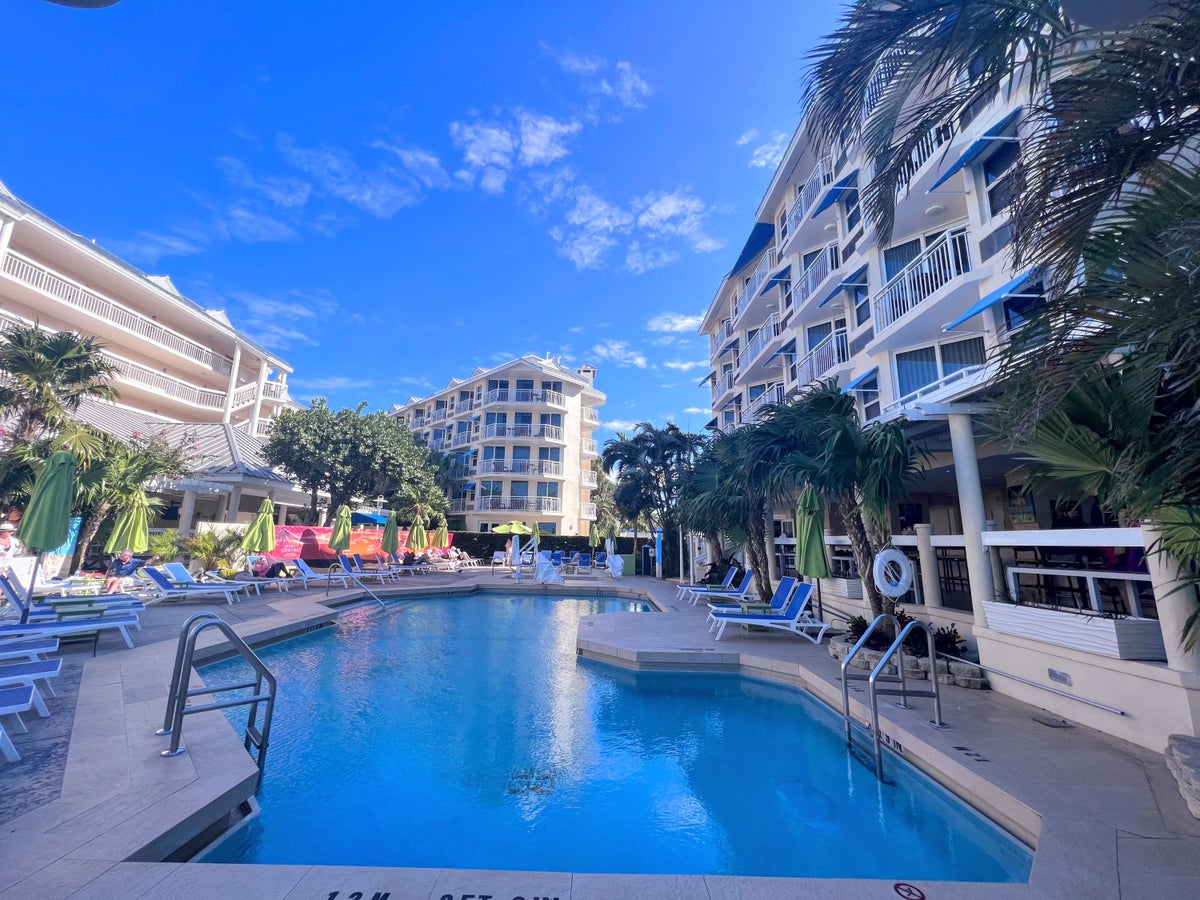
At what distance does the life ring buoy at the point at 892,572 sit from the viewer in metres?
6.60

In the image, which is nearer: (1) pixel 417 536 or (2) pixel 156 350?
(2) pixel 156 350

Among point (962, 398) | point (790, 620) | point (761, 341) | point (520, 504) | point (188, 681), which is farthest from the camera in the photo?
point (520, 504)

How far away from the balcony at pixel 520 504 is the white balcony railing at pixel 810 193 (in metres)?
26.3

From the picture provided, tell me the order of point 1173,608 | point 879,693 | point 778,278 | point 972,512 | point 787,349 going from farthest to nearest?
1. point 778,278
2. point 787,349
3. point 972,512
4. point 879,693
5. point 1173,608

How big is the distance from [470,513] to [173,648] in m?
32.1

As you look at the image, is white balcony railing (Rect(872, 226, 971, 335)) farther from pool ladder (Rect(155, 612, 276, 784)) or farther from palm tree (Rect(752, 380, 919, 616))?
pool ladder (Rect(155, 612, 276, 784))

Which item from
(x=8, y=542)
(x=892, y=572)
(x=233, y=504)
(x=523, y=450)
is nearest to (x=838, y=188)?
(x=892, y=572)

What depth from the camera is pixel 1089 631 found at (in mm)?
4918

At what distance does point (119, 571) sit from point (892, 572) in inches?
714

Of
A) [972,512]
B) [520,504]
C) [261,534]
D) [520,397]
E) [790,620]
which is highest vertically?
[520,397]

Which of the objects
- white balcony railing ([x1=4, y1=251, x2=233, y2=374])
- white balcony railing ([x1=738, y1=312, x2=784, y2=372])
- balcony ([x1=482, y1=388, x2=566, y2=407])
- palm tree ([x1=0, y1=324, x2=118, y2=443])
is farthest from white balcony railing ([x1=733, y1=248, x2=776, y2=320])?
white balcony railing ([x1=4, y1=251, x2=233, y2=374])

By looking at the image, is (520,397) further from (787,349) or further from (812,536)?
(812,536)

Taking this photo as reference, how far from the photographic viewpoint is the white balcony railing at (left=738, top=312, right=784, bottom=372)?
19.7 meters

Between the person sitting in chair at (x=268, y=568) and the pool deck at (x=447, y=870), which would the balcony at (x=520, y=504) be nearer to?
the person sitting in chair at (x=268, y=568)
